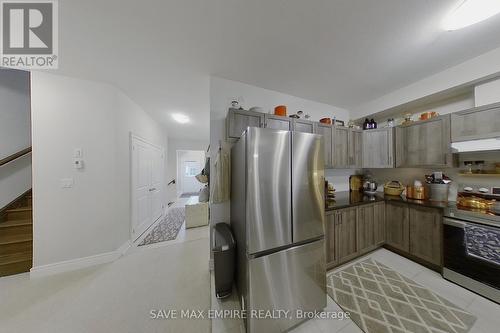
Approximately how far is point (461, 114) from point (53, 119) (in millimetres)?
5638

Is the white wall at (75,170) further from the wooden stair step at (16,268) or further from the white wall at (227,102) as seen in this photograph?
the white wall at (227,102)

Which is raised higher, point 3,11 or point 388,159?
point 3,11

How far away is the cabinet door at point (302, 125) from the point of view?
231cm

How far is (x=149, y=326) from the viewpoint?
1.39 m

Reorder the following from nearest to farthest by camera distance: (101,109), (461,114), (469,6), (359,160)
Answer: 1. (469,6)
2. (461,114)
3. (101,109)
4. (359,160)

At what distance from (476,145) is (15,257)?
625cm

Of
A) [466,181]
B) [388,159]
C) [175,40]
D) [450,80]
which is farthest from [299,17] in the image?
[466,181]

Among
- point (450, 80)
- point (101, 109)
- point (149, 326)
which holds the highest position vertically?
point (450, 80)

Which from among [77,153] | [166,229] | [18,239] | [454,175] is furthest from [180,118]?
[454,175]

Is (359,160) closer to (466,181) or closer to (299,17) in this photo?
(466,181)

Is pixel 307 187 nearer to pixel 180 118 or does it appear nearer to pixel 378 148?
pixel 378 148

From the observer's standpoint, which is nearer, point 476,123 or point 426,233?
point 476,123

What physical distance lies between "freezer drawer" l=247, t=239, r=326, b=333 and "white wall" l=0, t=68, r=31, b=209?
4.16 meters

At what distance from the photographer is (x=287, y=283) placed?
134 cm
